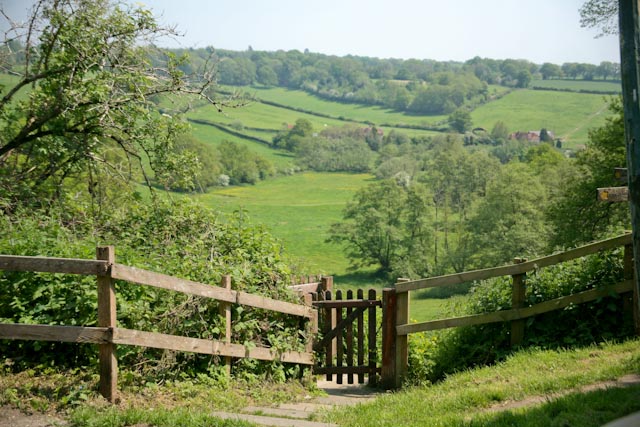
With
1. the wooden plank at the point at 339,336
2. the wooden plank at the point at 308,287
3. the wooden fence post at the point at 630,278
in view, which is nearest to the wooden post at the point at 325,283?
the wooden plank at the point at 308,287

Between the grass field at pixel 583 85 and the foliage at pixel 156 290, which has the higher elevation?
the grass field at pixel 583 85

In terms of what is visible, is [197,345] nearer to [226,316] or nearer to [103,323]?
[226,316]

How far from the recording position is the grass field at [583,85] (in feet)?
489

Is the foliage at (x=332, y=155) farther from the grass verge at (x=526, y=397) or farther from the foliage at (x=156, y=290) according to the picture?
the grass verge at (x=526, y=397)

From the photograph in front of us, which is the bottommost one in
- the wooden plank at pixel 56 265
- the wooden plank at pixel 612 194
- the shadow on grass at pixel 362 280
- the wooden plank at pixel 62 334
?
the shadow on grass at pixel 362 280

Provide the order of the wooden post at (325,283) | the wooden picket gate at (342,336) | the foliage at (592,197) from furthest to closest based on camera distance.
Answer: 1. the foliage at (592,197)
2. the wooden post at (325,283)
3. the wooden picket gate at (342,336)

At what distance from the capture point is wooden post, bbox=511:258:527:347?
8609 millimetres

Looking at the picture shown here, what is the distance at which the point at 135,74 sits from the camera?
42.3 ft

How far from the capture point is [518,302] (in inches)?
339

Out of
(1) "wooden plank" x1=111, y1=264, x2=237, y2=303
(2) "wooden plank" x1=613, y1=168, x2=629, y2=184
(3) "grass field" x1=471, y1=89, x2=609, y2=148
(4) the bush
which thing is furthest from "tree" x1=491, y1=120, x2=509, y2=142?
(1) "wooden plank" x1=111, y1=264, x2=237, y2=303

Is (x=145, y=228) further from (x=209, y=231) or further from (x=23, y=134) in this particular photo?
(x=23, y=134)

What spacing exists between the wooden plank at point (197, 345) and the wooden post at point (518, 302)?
2.95 metres

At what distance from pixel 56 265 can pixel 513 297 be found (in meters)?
5.61

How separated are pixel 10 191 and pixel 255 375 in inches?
281
